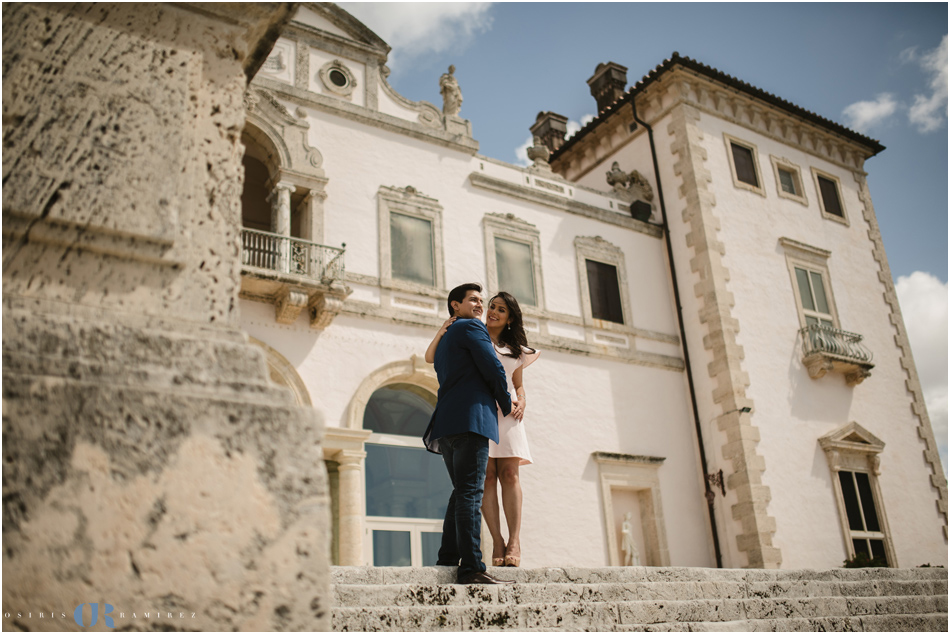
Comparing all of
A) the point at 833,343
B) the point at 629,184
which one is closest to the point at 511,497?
the point at 629,184

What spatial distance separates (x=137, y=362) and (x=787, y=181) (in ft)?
64.5

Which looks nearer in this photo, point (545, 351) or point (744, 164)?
point (545, 351)

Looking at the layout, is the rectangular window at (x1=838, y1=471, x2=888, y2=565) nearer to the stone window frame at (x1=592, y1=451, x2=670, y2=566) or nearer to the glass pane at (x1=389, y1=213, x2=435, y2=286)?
the stone window frame at (x1=592, y1=451, x2=670, y2=566)

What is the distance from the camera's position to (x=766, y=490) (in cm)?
1479

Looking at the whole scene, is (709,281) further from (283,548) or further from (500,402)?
(283,548)

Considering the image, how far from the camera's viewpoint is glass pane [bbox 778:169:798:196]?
19.2m

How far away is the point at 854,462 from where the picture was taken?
657 inches

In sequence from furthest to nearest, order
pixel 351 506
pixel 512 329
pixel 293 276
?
1. pixel 293 276
2. pixel 351 506
3. pixel 512 329

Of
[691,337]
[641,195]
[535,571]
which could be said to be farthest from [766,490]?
[535,571]

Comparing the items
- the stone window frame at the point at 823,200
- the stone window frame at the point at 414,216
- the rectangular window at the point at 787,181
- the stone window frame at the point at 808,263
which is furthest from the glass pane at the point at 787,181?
the stone window frame at the point at 414,216

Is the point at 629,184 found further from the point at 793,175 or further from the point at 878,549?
the point at 878,549

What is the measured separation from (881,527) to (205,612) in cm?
1755

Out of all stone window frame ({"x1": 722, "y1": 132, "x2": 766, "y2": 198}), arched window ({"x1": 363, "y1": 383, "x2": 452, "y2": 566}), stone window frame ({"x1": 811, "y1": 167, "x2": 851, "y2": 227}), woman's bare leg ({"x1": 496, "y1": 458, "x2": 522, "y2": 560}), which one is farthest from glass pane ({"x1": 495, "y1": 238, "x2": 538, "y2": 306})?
woman's bare leg ({"x1": 496, "y1": 458, "x2": 522, "y2": 560})

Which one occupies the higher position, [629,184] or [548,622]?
[629,184]
